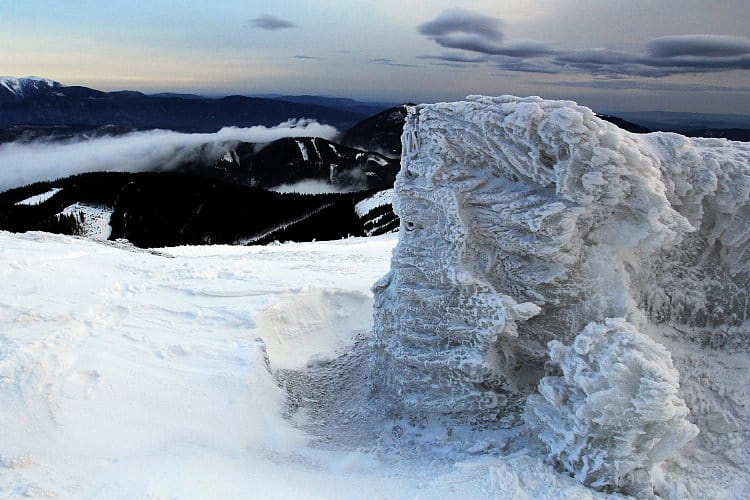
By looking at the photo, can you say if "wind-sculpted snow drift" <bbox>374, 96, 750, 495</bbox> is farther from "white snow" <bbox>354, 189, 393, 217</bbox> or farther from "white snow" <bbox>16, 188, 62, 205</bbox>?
"white snow" <bbox>16, 188, 62, 205</bbox>

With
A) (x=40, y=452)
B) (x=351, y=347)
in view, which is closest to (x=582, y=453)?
(x=351, y=347)

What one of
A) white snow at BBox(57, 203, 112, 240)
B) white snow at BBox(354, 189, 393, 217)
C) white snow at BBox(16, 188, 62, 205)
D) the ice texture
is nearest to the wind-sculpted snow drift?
the ice texture

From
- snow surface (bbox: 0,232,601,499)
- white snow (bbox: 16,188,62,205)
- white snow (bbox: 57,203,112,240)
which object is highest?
snow surface (bbox: 0,232,601,499)

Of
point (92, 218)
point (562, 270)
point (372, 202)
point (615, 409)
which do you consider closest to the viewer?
point (615, 409)

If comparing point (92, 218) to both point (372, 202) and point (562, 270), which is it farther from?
point (562, 270)

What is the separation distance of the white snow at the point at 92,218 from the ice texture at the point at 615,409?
128476 mm

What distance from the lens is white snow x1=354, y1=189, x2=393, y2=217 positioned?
108250 mm

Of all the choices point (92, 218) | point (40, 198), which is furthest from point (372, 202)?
point (40, 198)

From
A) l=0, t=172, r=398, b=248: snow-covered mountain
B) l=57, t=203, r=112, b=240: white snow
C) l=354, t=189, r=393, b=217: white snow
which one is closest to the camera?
l=354, t=189, r=393, b=217: white snow

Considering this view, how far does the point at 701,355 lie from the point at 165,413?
10950mm

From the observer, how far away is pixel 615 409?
324 inches

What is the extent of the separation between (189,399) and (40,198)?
475 feet

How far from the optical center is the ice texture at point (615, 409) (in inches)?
321

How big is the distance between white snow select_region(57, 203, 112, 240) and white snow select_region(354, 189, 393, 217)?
59.9 metres
